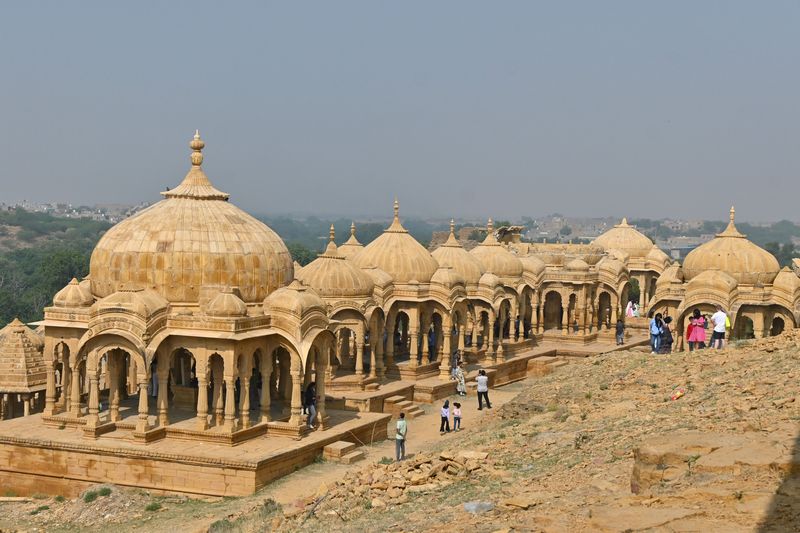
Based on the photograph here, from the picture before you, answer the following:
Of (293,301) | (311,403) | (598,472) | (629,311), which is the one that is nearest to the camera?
(598,472)

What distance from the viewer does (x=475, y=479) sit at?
15.9 m

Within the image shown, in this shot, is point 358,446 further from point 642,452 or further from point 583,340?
point 583,340

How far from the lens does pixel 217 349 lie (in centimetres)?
2391

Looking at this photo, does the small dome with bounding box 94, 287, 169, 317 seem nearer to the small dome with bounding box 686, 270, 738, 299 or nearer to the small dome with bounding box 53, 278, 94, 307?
the small dome with bounding box 53, 278, 94, 307

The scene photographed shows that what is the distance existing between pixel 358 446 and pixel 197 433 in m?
4.05

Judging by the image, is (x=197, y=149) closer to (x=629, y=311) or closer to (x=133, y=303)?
(x=133, y=303)

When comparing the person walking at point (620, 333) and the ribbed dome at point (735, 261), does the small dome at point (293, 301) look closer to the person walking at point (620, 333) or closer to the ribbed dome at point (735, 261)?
the ribbed dome at point (735, 261)

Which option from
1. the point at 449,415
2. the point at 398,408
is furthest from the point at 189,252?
the point at 449,415

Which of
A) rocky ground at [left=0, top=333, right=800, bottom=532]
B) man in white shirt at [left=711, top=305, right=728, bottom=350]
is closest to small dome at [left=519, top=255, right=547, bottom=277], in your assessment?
man in white shirt at [left=711, top=305, right=728, bottom=350]

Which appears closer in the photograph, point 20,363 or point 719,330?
point 719,330

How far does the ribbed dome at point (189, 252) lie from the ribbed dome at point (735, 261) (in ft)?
50.2

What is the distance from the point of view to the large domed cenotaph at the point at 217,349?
2348 centimetres

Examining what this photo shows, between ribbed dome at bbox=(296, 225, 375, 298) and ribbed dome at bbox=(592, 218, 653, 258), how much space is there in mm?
22984

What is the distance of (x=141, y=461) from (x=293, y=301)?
4.81m
